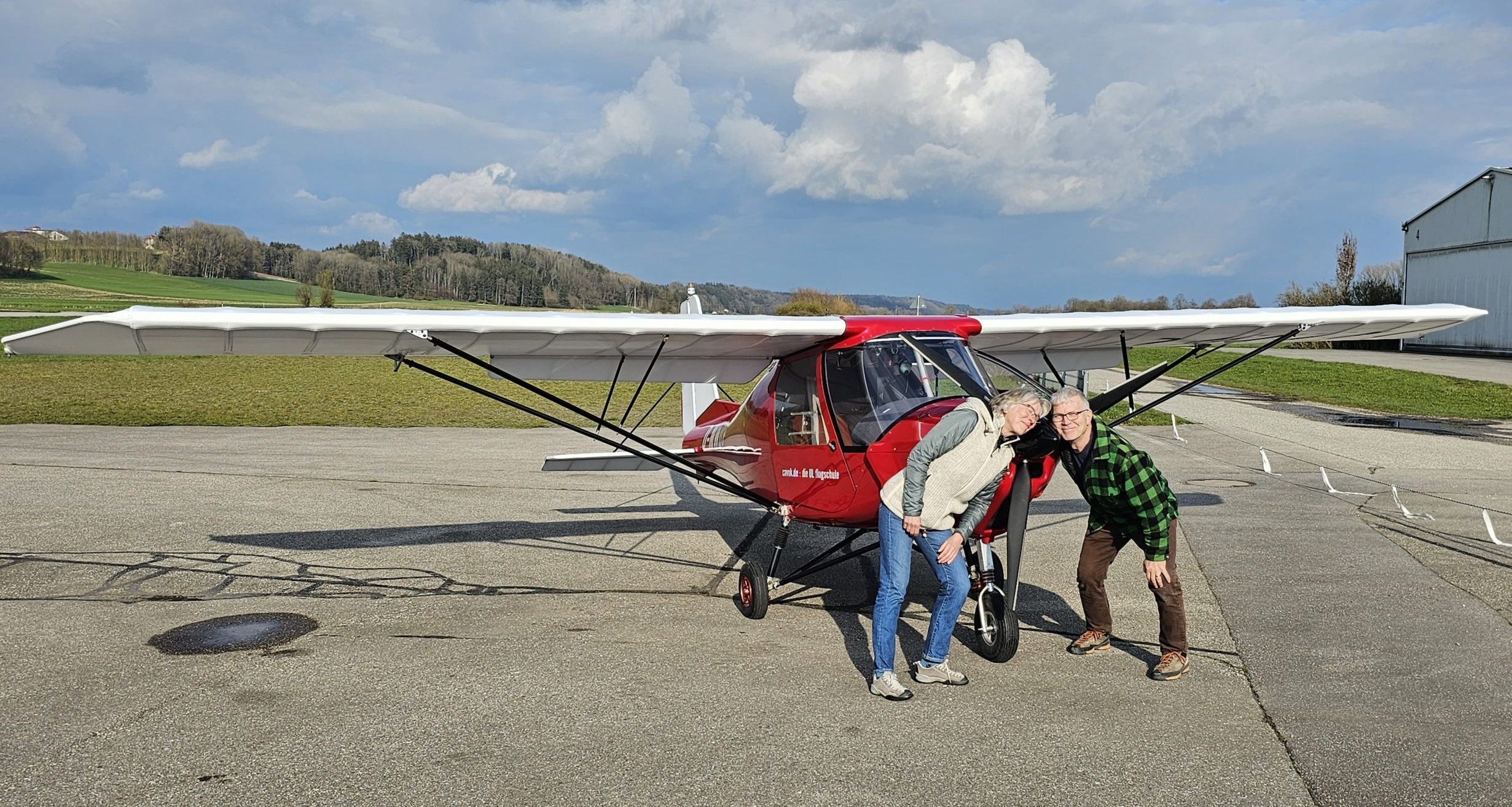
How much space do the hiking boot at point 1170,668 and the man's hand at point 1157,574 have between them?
0.45 meters

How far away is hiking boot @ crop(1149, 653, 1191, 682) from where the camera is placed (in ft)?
19.2

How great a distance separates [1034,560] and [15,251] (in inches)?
5055

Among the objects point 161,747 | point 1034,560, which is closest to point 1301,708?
point 1034,560

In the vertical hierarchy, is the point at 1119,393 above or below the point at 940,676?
above

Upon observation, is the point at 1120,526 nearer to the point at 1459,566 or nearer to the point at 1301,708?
the point at 1301,708

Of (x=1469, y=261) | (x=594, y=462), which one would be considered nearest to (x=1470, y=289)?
(x=1469, y=261)

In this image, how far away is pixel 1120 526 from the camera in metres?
6.07

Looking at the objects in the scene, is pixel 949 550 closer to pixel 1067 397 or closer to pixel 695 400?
pixel 1067 397

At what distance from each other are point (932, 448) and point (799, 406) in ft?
8.03

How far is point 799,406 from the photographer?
789 cm

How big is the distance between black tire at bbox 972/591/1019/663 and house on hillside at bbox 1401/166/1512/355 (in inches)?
1754

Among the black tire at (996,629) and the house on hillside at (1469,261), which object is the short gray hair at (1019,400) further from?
the house on hillside at (1469,261)

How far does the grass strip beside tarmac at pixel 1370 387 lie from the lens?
85.1ft

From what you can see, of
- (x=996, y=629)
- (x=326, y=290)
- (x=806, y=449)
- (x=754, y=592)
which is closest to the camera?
(x=996, y=629)
